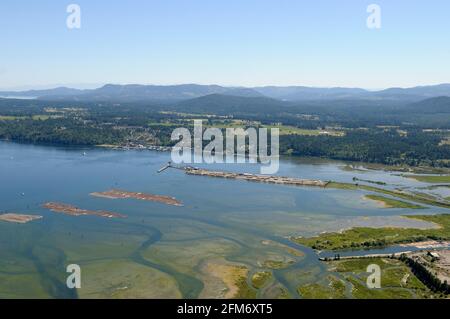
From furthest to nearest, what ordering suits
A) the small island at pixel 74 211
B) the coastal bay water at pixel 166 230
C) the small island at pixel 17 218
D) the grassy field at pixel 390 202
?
the grassy field at pixel 390 202
the small island at pixel 74 211
the small island at pixel 17 218
the coastal bay water at pixel 166 230

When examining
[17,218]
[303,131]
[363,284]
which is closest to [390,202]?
[363,284]

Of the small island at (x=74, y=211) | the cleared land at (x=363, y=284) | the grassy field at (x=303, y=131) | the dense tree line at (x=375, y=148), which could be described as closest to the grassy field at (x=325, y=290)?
the cleared land at (x=363, y=284)

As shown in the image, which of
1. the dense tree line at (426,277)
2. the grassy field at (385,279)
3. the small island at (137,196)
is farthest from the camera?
the small island at (137,196)

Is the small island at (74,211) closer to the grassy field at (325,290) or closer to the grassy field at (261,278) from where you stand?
the grassy field at (261,278)

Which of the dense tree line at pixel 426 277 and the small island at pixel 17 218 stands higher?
the small island at pixel 17 218
